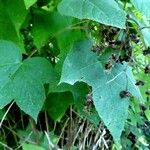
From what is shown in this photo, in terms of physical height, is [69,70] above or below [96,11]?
below

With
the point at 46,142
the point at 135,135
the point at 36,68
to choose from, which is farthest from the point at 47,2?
the point at 135,135

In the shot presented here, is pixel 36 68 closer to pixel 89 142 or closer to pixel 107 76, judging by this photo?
pixel 107 76

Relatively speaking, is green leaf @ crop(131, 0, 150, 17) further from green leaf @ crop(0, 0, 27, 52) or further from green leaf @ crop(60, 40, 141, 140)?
green leaf @ crop(0, 0, 27, 52)

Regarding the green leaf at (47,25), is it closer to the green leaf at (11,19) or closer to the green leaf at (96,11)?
the green leaf at (11,19)

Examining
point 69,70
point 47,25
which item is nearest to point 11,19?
point 47,25

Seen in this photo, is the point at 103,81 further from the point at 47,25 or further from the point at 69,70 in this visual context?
the point at 47,25

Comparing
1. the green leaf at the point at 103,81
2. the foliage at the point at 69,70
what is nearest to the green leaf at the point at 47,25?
the foliage at the point at 69,70

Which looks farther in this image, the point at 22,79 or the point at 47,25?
the point at 47,25
